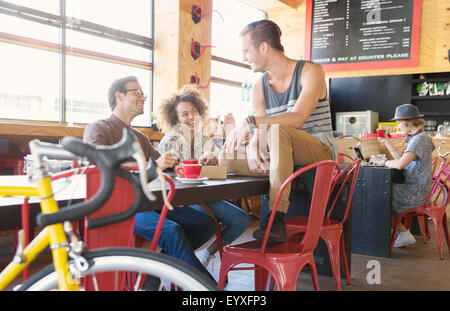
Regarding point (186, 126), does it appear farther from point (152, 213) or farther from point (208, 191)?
point (208, 191)

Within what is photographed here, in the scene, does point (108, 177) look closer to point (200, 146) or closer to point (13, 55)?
point (200, 146)

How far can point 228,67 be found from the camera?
662 cm

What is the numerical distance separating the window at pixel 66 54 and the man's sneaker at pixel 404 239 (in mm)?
2661

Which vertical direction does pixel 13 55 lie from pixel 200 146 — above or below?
above

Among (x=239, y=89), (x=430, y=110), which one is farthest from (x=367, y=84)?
(x=239, y=89)

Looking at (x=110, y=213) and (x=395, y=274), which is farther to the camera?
(x=395, y=274)

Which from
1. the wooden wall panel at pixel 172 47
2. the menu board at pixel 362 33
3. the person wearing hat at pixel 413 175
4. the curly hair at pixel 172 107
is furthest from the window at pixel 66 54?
the menu board at pixel 362 33

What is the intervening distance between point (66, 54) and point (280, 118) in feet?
9.95

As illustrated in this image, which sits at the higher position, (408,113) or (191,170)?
(408,113)

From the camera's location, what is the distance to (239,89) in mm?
6844

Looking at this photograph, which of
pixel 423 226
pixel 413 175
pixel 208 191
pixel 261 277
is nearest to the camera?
pixel 208 191

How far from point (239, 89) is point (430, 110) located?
300cm

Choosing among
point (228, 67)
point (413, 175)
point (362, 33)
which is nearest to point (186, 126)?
point (413, 175)

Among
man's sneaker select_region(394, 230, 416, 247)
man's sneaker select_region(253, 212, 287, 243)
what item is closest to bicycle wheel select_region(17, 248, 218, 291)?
man's sneaker select_region(253, 212, 287, 243)
